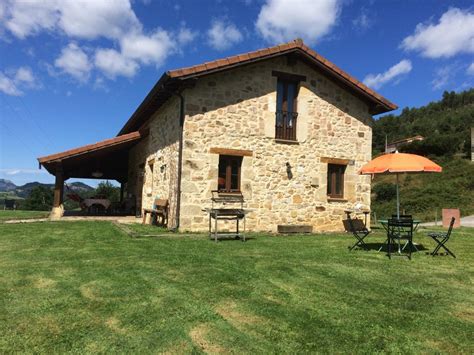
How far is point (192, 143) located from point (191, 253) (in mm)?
4387

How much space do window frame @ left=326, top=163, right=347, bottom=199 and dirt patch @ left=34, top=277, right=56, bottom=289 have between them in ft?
31.2

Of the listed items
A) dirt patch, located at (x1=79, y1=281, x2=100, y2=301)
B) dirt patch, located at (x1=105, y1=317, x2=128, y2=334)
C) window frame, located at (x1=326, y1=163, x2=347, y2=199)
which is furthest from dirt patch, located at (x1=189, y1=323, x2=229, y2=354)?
window frame, located at (x1=326, y1=163, x2=347, y2=199)

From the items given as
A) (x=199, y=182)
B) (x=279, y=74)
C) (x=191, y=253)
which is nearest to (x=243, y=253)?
(x=191, y=253)

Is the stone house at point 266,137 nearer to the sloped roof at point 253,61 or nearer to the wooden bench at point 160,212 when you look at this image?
the sloped roof at point 253,61

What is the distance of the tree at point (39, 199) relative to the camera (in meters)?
36.4

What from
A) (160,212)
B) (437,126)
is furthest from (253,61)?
(437,126)

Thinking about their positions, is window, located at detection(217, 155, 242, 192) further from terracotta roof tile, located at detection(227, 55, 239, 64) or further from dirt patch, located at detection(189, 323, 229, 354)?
dirt patch, located at detection(189, 323, 229, 354)

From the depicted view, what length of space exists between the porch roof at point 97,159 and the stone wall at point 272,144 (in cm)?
512

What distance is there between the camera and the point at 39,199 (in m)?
38.4

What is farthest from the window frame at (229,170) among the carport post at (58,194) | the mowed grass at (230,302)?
the carport post at (58,194)

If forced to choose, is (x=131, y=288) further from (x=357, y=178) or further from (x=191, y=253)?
(x=357, y=178)

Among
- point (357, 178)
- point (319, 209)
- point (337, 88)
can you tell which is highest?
point (337, 88)

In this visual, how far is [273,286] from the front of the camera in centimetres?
479

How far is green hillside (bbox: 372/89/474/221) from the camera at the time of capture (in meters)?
28.8
